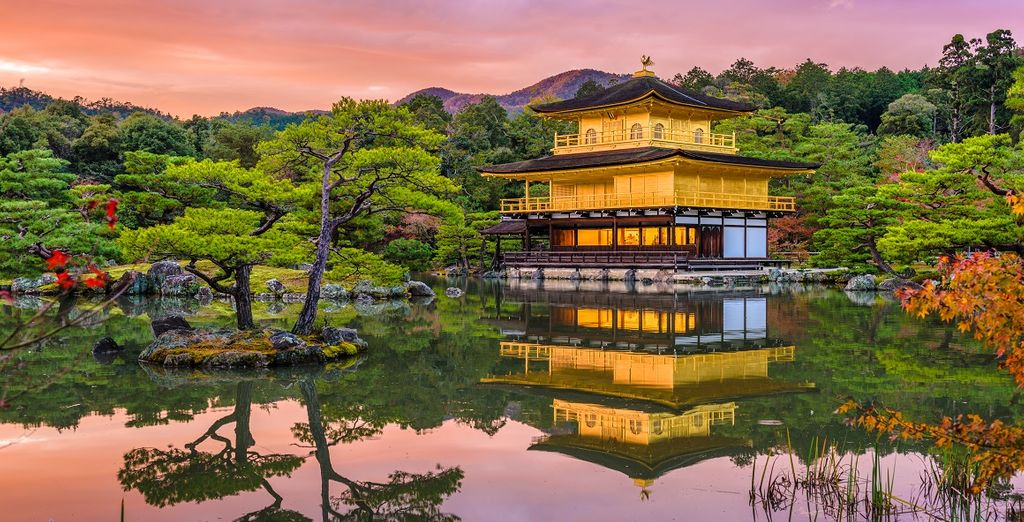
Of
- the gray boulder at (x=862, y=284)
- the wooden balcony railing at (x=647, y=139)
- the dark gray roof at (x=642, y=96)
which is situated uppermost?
the dark gray roof at (x=642, y=96)

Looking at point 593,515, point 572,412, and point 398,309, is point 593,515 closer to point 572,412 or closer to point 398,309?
point 572,412

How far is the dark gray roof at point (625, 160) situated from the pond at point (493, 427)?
69.5 ft

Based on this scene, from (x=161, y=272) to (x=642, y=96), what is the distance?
2144cm

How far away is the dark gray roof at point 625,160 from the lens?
37562 millimetres

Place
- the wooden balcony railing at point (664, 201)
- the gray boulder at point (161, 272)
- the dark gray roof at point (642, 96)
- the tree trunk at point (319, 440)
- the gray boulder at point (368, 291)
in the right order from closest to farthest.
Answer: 1. the tree trunk at point (319, 440)
2. the gray boulder at point (368, 291)
3. the gray boulder at point (161, 272)
4. the wooden balcony railing at point (664, 201)
5. the dark gray roof at point (642, 96)

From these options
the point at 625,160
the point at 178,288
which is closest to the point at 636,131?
the point at 625,160

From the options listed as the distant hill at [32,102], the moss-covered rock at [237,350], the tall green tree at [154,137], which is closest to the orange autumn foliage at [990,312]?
the moss-covered rock at [237,350]

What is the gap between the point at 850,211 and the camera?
3291 cm

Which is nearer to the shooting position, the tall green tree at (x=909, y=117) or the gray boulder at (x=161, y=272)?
the gray boulder at (x=161, y=272)

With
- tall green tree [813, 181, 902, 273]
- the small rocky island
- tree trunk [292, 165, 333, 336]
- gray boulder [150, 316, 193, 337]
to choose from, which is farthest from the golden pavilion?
gray boulder [150, 316, 193, 337]

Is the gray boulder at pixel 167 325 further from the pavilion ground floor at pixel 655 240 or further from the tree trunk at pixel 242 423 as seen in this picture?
the pavilion ground floor at pixel 655 240

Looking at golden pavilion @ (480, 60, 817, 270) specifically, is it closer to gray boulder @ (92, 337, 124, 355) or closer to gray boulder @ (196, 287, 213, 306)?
gray boulder @ (196, 287, 213, 306)

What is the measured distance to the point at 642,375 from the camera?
484 inches

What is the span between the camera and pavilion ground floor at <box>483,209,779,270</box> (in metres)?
37.6
